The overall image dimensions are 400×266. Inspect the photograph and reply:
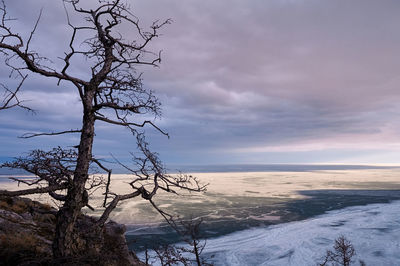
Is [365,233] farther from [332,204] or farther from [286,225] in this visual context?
[332,204]

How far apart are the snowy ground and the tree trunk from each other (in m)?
40.7

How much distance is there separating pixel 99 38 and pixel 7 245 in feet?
21.4

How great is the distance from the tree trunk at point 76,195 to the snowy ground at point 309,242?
4068 cm

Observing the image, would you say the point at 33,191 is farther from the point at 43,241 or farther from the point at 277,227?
the point at 277,227

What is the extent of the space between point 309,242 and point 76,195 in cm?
5704

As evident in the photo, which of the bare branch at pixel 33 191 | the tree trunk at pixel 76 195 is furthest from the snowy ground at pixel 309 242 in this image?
the bare branch at pixel 33 191

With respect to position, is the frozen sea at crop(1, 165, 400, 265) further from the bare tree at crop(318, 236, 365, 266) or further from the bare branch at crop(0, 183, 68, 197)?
the bare branch at crop(0, 183, 68, 197)

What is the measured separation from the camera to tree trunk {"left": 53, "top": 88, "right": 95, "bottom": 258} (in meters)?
5.48

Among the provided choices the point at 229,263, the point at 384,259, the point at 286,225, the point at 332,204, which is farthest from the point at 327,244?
the point at 332,204

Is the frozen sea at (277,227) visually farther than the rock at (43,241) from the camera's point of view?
Yes

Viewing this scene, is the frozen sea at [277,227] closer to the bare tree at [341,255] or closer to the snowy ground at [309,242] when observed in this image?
the snowy ground at [309,242]

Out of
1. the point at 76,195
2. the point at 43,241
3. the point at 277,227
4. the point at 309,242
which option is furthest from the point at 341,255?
the point at 76,195

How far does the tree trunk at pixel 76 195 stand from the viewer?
5.48 meters

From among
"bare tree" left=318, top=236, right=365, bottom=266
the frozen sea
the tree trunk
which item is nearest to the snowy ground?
Answer: the frozen sea
